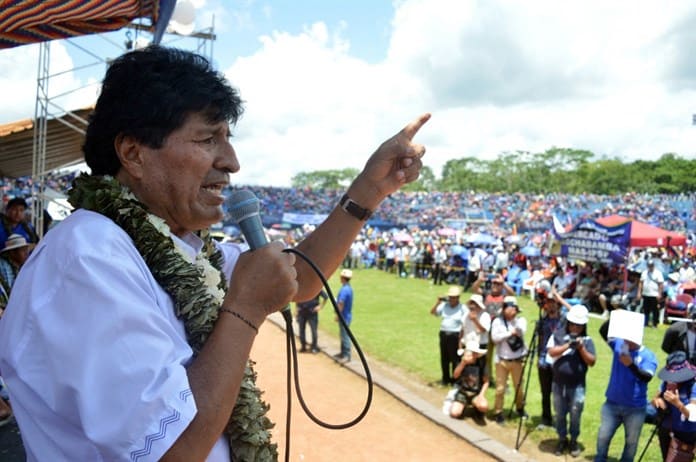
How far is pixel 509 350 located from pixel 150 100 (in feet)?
23.1

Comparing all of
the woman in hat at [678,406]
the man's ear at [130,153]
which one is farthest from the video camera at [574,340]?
the man's ear at [130,153]

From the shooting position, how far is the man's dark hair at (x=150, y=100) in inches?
49.8

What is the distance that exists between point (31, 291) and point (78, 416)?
25 centimetres

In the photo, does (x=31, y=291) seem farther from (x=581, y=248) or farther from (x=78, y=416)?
(x=581, y=248)

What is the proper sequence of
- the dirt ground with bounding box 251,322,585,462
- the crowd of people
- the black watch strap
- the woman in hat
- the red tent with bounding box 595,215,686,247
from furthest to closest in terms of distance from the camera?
the red tent with bounding box 595,215,686,247
the dirt ground with bounding box 251,322,585,462
the crowd of people
the woman in hat
the black watch strap

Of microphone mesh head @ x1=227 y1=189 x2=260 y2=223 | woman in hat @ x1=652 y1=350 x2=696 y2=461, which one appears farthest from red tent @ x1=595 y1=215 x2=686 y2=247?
microphone mesh head @ x1=227 y1=189 x2=260 y2=223

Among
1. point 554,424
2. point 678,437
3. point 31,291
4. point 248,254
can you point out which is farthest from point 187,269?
point 554,424

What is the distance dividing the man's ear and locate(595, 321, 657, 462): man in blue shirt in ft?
18.4

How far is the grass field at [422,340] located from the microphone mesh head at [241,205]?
6.11m

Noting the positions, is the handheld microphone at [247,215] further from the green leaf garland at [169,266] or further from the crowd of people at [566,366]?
the crowd of people at [566,366]

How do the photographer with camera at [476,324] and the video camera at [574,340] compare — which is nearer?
the video camera at [574,340]

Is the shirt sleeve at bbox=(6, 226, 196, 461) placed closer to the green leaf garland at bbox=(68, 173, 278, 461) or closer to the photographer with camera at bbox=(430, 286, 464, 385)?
the green leaf garland at bbox=(68, 173, 278, 461)

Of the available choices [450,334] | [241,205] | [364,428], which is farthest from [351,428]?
[241,205]

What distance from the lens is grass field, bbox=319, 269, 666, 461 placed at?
6891mm
